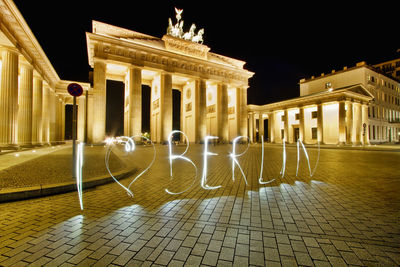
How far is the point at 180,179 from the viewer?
683 cm

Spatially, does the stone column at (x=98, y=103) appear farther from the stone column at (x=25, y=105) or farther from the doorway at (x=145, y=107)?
the doorway at (x=145, y=107)

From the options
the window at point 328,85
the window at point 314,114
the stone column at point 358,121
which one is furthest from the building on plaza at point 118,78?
the window at point 328,85

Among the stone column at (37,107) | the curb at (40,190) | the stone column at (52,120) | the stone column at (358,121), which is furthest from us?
the stone column at (358,121)

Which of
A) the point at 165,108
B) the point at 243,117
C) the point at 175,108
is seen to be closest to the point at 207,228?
the point at 165,108

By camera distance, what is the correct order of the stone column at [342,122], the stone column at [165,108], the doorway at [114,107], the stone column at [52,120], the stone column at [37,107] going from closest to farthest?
the stone column at [37,107] → the stone column at [52,120] → the stone column at [165,108] → the stone column at [342,122] → the doorway at [114,107]

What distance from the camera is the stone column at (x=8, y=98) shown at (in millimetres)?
15039

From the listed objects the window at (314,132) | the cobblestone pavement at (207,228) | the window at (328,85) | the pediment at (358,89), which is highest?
the window at (328,85)

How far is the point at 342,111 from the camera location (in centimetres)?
3466

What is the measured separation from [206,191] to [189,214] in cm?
165

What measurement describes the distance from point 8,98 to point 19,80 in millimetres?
6276

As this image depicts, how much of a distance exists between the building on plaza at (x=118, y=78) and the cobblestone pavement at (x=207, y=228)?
674 inches

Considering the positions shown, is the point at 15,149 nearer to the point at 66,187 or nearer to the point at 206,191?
the point at 66,187

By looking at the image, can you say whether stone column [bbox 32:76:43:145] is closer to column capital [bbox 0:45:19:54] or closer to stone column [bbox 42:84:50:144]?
stone column [bbox 42:84:50:144]

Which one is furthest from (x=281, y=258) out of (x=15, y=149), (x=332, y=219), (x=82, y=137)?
(x=82, y=137)
